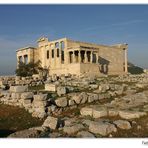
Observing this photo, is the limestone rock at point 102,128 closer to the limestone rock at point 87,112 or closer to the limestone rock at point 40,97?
the limestone rock at point 87,112

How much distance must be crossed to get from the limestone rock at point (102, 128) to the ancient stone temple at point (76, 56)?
3549 cm

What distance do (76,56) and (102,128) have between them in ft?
142

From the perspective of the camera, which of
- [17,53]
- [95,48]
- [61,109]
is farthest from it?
[17,53]

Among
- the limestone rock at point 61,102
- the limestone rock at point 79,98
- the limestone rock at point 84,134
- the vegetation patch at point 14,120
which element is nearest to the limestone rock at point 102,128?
the limestone rock at point 84,134

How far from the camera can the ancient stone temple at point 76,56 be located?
5056cm

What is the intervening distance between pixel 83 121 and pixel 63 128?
1227 millimetres

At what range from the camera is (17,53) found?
6212cm

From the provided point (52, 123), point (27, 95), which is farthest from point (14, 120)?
point (52, 123)

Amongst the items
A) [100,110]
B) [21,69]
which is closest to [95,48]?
[21,69]

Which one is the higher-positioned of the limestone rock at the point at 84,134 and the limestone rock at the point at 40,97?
the limestone rock at the point at 40,97

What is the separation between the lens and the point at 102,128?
1128cm

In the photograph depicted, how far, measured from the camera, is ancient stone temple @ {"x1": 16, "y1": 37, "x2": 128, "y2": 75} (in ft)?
166

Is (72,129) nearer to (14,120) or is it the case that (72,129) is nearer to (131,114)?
(131,114)
